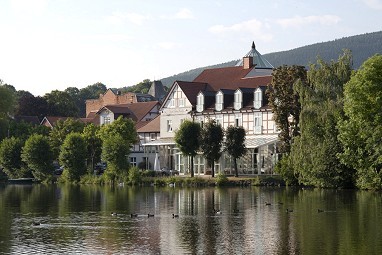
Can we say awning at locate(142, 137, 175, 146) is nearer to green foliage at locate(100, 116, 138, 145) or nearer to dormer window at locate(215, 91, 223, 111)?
green foliage at locate(100, 116, 138, 145)

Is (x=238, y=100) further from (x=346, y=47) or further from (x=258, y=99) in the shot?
(x=346, y=47)

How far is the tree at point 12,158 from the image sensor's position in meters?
91.9

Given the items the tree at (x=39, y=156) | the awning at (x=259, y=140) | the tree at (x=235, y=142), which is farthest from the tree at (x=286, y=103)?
the tree at (x=39, y=156)

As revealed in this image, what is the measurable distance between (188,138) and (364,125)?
2304 centimetres

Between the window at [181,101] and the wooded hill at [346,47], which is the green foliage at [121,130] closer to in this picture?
the window at [181,101]

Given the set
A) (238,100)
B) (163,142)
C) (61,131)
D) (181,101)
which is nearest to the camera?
(238,100)

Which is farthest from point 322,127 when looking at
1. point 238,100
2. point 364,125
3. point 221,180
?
point 238,100

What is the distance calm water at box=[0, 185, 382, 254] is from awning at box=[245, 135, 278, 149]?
16.8 m

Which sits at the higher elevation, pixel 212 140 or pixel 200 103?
pixel 200 103

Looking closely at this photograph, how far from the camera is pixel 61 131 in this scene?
9869 cm

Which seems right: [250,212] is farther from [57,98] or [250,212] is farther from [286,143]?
[57,98]

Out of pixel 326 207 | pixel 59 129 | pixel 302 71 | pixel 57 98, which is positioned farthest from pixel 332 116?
pixel 57 98

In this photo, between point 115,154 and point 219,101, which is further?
point 219,101

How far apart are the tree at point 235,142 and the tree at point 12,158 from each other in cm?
2733
